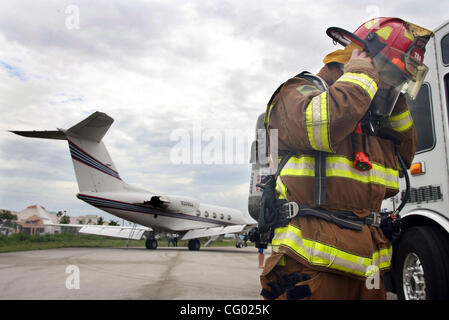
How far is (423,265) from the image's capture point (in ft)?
8.97

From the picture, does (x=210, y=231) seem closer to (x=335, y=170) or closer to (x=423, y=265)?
(x=423, y=265)

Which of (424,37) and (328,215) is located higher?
(424,37)

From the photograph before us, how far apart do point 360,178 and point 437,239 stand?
4.57 feet

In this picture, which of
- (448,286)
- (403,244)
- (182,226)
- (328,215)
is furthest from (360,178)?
(182,226)

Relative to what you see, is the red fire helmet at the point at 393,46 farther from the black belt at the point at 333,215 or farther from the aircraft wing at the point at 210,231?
the aircraft wing at the point at 210,231

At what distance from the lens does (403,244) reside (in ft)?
10.1

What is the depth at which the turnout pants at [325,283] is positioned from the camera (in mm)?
1787

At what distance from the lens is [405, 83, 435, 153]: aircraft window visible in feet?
10.6

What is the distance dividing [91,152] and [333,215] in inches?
664

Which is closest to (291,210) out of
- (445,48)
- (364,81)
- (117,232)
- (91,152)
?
(364,81)

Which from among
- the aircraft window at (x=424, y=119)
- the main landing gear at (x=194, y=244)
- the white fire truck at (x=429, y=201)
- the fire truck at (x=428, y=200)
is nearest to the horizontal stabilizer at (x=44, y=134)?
the main landing gear at (x=194, y=244)

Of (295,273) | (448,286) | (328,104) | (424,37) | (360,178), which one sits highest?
(424,37)
